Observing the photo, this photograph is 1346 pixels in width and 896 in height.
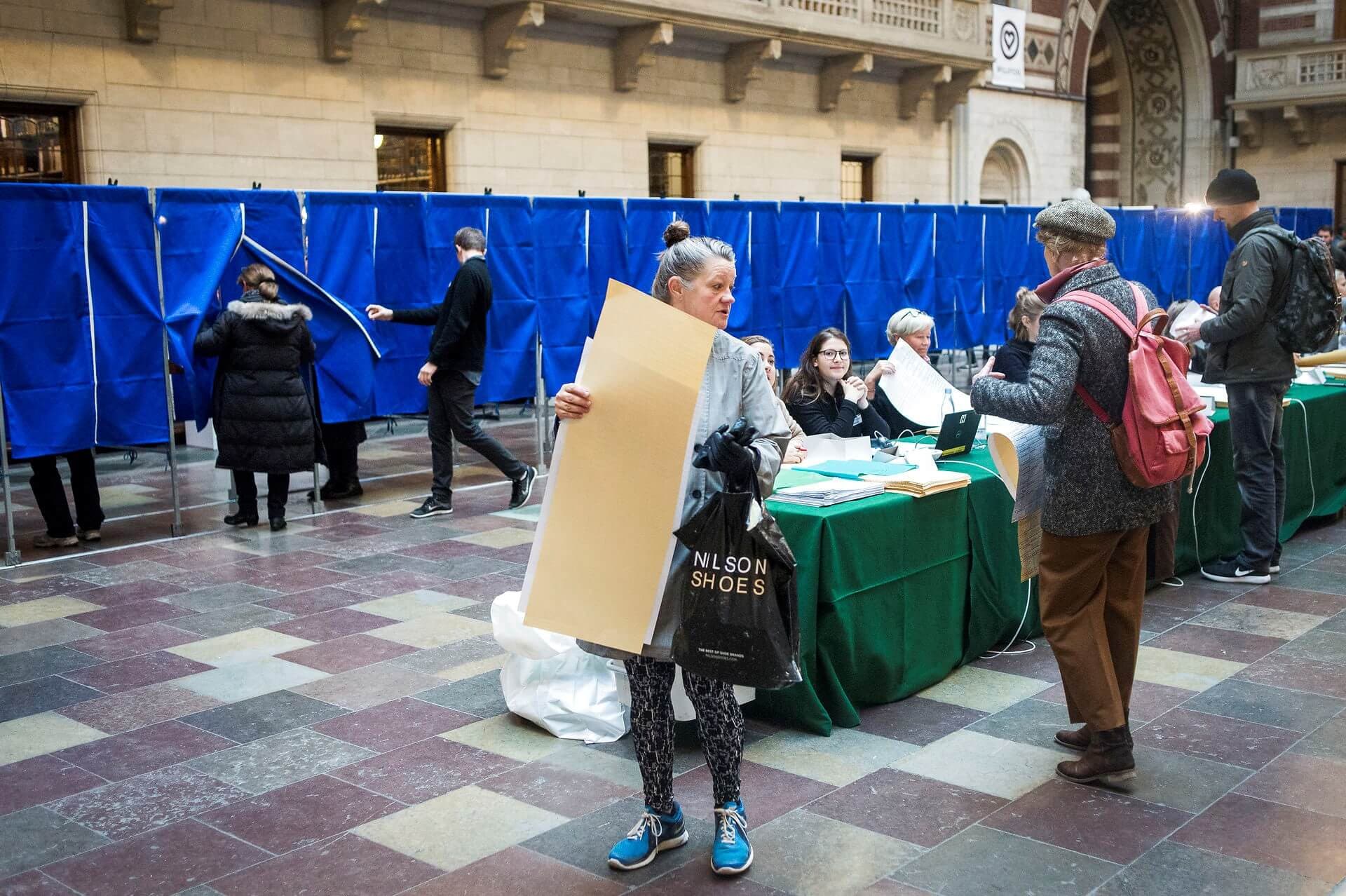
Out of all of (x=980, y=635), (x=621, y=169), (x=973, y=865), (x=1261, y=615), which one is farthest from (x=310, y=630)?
(x=621, y=169)

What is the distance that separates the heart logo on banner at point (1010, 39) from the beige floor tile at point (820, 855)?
748 inches

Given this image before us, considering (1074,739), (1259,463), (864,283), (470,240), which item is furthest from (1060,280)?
(864,283)

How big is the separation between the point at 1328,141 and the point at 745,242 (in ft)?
60.9

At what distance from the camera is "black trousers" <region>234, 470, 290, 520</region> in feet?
27.7

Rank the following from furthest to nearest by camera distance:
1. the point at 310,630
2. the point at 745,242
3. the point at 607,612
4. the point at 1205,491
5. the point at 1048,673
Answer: the point at 745,242 → the point at 1205,491 → the point at 310,630 → the point at 1048,673 → the point at 607,612

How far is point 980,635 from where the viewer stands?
17.8 ft

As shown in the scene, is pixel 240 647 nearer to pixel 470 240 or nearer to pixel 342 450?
pixel 470 240

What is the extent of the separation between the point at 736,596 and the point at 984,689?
2157mm

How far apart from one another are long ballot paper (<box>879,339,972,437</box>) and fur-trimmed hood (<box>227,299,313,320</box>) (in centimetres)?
379

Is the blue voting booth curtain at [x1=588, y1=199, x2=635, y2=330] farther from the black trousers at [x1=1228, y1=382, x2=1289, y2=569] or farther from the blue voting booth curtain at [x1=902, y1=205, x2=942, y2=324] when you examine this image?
the black trousers at [x1=1228, y1=382, x2=1289, y2=569]

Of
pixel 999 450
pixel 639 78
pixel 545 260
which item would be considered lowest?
pixel 999 450

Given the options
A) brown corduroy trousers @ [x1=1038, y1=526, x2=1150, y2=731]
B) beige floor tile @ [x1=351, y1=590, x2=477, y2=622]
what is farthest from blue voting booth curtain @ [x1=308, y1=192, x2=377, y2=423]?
brown corduroy trousers @ [x1=1038, y1=526, x2=1150, y2=731]

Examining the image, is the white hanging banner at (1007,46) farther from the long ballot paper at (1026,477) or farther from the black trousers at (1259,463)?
the long ballot paper at (1026,477)

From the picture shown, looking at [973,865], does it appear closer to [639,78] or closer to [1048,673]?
[1048,673]
